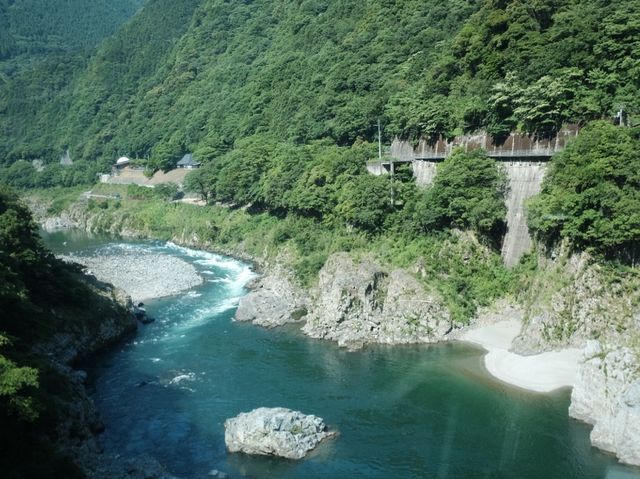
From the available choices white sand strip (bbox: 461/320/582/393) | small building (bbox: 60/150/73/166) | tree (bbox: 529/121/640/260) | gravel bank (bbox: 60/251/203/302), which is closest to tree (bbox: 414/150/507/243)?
tree (bbox: 529/121/640/260)

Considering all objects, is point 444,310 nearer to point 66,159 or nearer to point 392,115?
point 392,115

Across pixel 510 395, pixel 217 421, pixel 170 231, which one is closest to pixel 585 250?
pixel 510 395

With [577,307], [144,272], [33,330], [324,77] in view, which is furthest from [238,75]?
[577,307]

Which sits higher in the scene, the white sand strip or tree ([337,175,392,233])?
tree ([337,175,392,233])

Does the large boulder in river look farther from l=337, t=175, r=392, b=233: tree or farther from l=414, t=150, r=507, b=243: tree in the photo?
l=337, t=175, r=392, b=233: tree

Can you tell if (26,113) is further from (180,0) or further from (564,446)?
(564,446)

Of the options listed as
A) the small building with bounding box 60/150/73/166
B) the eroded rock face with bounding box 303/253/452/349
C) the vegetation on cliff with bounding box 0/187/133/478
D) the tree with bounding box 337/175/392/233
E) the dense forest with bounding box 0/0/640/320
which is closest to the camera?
the vegetation on cliff with bounding box 0/187/133/478

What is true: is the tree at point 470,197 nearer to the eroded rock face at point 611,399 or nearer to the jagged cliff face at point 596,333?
the jagged cliff face at point 596,333
